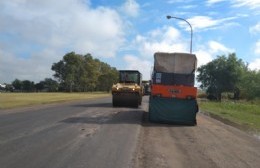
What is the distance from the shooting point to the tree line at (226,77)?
95750 millimetres

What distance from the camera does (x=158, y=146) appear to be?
595 inches

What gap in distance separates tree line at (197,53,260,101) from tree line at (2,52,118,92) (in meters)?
48.2

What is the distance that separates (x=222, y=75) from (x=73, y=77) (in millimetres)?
53724

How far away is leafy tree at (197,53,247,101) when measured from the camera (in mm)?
97750

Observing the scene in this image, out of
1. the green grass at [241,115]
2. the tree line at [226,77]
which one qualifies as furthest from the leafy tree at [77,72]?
the green grass at [241,115]

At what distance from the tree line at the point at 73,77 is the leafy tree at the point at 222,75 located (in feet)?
157

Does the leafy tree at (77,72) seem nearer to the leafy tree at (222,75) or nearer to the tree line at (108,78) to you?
the tree line at (108,78)

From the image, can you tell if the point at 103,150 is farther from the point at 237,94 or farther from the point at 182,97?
the point at 237,94

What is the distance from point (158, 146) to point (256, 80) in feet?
270

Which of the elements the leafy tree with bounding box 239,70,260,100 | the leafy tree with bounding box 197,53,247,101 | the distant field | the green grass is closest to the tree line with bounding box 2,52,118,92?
the leafy tree with bounding box 197,53,247,101

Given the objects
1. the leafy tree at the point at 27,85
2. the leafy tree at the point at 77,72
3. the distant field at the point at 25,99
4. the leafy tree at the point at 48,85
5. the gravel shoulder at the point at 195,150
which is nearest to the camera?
the gravel shoulder at the point at 195,150

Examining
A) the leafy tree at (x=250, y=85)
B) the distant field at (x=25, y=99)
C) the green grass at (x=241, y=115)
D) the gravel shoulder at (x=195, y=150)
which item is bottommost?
the gravel shoulder at (x=195, y=150)

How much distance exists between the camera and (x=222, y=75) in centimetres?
9925

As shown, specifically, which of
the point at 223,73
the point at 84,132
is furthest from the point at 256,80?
the point at 84,132
